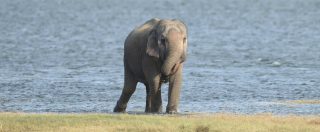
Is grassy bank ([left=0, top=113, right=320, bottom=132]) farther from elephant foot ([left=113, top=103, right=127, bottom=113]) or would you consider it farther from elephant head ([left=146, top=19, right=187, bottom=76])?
elephant foot ([left=113, top=103, right=127, bottom=113])

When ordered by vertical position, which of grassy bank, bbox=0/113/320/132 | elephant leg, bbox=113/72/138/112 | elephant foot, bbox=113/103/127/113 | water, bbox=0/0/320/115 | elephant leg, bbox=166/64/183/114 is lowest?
water, bbox=0/0/320/115

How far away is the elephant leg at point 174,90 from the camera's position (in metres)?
25.2

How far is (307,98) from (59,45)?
24423 mm

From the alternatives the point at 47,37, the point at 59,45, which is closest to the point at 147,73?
the point at 59,45

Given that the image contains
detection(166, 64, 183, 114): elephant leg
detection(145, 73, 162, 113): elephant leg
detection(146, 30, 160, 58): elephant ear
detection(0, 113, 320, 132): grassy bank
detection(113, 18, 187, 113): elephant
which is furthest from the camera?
detection(166, 64, 183, 114): elephant leg

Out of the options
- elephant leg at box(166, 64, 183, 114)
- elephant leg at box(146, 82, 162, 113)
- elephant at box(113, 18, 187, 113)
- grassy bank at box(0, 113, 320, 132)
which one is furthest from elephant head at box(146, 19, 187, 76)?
grassy bank at box(0, 113, 320, 132)

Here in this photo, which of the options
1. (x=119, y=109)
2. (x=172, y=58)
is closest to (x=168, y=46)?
(x=172, y=58)

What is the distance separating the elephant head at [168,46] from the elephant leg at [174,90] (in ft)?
0.71

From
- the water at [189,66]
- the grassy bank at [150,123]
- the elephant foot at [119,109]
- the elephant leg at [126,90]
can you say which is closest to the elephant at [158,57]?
the elephant leg at [126,90]

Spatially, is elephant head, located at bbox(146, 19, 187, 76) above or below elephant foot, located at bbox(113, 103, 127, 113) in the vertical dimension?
above

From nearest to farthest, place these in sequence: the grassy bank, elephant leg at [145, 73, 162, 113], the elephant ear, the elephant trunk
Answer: the grassy bank → the elephant trunk → the elephant ear → elephant leg at [145, 73, 162, 113]

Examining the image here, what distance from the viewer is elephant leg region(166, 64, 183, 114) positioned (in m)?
25.2

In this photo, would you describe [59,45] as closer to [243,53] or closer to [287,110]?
[243,53]

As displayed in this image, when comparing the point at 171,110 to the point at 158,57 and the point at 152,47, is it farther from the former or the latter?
the point at 152,47
